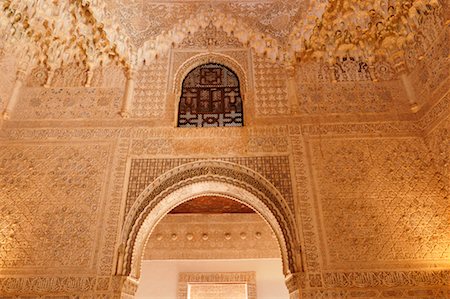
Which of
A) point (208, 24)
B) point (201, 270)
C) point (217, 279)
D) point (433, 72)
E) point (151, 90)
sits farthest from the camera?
point (201, 270)

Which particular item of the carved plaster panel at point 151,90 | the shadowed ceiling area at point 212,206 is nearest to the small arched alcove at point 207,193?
the carved plaster panel at point 151,90

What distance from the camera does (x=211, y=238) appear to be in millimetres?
6641

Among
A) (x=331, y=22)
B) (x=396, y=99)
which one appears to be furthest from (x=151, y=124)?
(x=396, y=99)

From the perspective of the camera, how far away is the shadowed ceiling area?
6.04m

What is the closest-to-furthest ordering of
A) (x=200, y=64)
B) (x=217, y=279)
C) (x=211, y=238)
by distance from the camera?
(x=200, y=64) → (x=217, y=279) → (x=211, y=238)

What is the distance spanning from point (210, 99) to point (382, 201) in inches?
101

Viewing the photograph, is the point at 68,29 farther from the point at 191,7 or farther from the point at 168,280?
the point at 168,280

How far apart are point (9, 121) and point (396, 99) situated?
503 cm

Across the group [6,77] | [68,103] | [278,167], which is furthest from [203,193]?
[6,77]

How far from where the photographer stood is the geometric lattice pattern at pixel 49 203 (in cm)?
354

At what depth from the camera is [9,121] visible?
14.1 ft

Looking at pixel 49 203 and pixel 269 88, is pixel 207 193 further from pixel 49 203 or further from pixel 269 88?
pixel 49 203

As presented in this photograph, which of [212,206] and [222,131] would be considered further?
[212,206]

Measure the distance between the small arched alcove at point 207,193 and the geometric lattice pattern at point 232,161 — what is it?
0.06 meters
